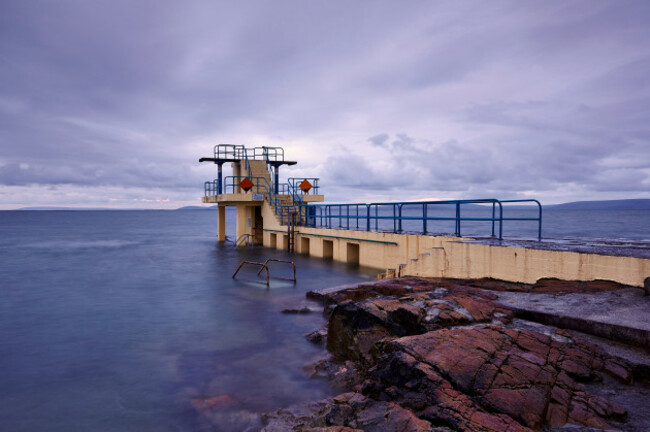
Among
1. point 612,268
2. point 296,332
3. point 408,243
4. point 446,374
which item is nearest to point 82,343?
point 296,332

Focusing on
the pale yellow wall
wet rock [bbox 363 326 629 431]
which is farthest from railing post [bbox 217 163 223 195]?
wet rock [bbox 363 326 629 431]

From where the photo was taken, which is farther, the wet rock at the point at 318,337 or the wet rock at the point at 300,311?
the wet rock at the point at 300,311

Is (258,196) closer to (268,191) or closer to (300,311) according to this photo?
(268,191)

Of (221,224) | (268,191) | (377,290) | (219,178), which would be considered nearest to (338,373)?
(377,290)

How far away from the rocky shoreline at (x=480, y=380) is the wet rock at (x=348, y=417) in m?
0.01

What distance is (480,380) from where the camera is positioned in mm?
3982

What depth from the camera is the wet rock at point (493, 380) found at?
360 cm

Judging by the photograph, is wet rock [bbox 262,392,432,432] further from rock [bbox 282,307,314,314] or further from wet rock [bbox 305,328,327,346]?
rock [bbox 282,307,314,314]

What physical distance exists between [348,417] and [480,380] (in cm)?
148

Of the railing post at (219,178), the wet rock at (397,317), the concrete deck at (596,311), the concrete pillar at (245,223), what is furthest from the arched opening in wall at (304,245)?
the concrete deck at (596,311)

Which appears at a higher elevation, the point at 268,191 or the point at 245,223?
the point at 268,191

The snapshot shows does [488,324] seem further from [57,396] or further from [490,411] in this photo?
[57,396]

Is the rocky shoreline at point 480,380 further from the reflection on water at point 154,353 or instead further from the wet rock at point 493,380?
the reflection on water at point 154,353

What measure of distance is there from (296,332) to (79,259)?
2297 cm
